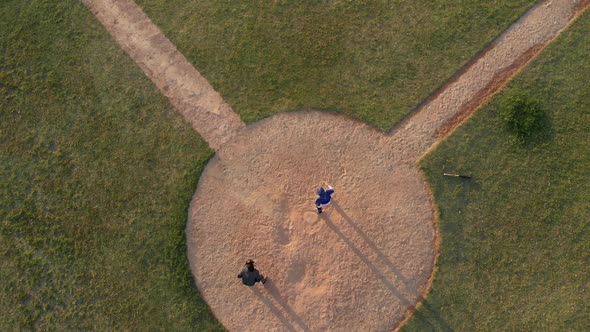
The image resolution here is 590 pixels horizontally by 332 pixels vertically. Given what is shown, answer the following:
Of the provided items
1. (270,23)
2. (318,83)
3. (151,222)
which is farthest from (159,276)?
(270,23)

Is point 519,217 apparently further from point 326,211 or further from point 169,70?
point 169,70

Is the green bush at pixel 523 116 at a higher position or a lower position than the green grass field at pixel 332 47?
lower

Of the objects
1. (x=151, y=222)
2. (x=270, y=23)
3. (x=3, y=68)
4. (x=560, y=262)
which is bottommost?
(x=560, y=262)

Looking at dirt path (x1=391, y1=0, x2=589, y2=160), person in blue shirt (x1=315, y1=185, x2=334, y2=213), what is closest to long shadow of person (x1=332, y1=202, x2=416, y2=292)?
person in blue shirt (x1=315, y1=185, x2=334, y2=213)

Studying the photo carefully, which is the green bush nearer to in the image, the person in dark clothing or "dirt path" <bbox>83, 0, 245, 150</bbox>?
"dirt path" <bbox>83, 0, 245, 150</bbox>

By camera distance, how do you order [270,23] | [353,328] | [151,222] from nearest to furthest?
1. [353,328]
2. [151,222]
3. [270,23]

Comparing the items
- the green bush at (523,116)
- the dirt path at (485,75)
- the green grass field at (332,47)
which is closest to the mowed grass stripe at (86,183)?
the green grass field at (332,47)

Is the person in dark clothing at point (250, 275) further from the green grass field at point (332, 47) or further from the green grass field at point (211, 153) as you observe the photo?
the green grass field at point (332, 47)

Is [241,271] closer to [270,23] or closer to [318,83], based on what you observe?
[318,83]
